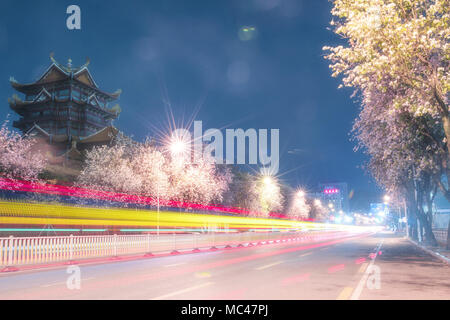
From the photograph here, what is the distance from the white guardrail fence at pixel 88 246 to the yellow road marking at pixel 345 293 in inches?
459

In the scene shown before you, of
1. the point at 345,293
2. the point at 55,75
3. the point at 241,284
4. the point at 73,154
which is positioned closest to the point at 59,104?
Result: the point at 55,75

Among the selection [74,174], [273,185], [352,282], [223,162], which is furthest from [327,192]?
[352,282]

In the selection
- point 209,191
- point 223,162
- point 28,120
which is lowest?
point 209,191

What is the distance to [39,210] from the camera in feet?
94.3

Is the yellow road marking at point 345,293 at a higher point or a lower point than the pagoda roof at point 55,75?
lower

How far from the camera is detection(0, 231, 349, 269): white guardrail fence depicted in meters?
14.9

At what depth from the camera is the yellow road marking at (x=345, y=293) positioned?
8625mm

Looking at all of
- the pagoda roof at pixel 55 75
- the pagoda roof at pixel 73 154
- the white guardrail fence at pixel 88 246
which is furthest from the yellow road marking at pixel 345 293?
the pagoda roof at pixel 55 75

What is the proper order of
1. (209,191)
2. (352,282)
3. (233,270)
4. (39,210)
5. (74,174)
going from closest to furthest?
1. (352,282)
2. (233,270)
3. (39,210)
4. (74,174)
5. (209,191)

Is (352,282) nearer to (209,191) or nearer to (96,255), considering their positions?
(96,255)

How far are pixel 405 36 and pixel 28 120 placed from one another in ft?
205

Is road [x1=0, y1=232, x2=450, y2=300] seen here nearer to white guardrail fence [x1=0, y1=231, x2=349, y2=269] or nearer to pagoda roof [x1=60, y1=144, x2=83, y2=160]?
white guardrail fence [x1=0, y1=231, x2=349, y2=269]

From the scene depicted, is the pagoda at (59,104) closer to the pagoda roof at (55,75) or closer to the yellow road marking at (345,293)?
the pagoda roof at (55,75)

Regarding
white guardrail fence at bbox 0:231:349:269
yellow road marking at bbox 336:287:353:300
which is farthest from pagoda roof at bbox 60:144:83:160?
yellow road marking at bbox 336:287:353:300
